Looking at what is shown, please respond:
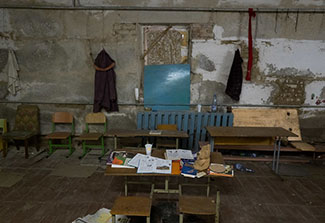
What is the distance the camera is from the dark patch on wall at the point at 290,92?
4695 millimetres

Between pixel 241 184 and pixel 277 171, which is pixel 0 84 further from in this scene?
pixel 277 171

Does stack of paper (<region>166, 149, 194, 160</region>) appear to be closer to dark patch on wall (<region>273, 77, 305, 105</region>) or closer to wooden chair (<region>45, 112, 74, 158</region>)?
wooden chair (<region>45, 112, 74, 158</region>)

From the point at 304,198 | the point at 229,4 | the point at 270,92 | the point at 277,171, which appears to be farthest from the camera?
the point at 270,92

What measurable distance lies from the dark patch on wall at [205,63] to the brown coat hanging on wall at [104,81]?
6.34 ft

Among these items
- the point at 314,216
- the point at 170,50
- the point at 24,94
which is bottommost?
the point at 314,216

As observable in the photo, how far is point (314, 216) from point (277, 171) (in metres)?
1.20

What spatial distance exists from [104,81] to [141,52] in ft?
3.46

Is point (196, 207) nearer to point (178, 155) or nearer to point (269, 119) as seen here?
point (178, 155)

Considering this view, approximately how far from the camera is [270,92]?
4.75 meters

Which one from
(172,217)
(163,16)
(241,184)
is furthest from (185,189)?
(163,16)

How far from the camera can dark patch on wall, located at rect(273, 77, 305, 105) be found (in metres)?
4.70

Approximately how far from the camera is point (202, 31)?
14.8ft

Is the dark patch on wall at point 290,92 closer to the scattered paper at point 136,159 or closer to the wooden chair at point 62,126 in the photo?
the scattered paper at point 136,159

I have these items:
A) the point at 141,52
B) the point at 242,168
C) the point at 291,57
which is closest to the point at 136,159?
the point at 242,168
